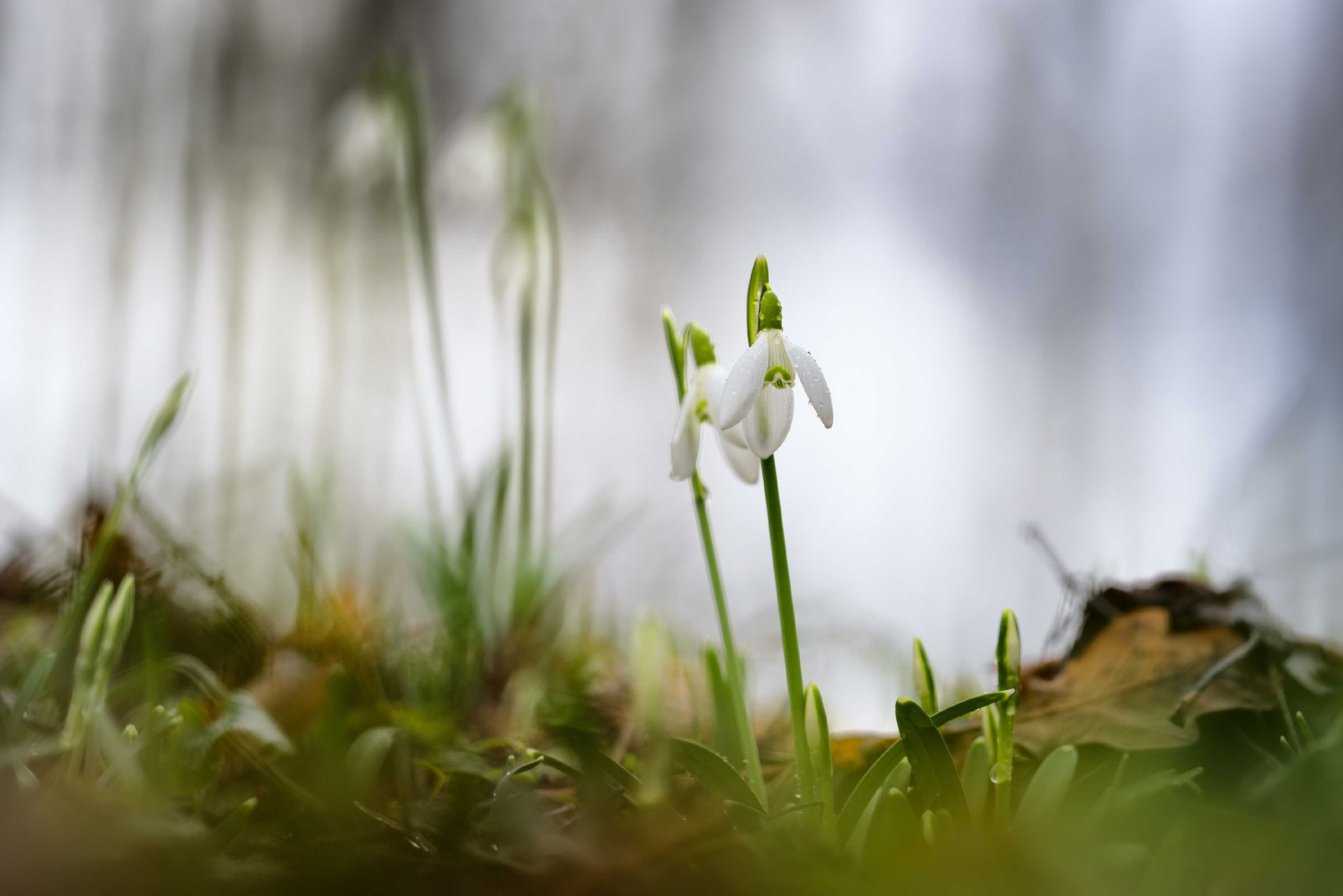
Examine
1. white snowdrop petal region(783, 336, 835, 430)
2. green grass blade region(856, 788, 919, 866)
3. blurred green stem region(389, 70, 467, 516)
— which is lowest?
green grass blade region(856, 788, 919, 866)

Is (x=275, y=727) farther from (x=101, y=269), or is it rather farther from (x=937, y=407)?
(x=101, y=269)

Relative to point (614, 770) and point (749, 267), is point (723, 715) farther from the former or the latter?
point (749, 267)

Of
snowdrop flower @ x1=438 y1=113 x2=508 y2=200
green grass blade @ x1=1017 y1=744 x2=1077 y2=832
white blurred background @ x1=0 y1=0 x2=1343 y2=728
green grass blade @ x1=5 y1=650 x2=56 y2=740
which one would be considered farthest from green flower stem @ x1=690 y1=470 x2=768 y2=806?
snowdrop flower @ x1=438 y1=113 x2=508 y2=200

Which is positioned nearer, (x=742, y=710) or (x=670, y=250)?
(x=742, y=710)

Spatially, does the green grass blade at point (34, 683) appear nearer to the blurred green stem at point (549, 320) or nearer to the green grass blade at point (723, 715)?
the green grass blade at point (723, 715)

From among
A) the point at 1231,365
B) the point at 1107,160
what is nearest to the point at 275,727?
the point at 1231,365

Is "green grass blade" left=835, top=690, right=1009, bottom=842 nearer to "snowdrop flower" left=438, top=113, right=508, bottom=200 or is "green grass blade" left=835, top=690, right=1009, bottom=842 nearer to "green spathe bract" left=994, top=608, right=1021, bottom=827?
"green spathe bract" left=994, top=608, right=1021, bottom=827
